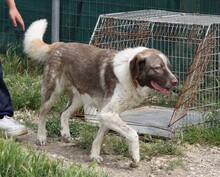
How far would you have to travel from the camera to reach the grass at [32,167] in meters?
5.10

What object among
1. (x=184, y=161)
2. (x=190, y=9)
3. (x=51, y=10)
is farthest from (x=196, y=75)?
(x=51, y=10)

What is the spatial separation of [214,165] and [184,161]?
27 cm

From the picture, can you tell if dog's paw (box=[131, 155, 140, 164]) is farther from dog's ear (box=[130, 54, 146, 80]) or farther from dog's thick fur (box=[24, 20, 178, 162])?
dog's ear (box=[130, 54, 146, 80])

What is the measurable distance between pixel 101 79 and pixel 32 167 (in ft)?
5.60

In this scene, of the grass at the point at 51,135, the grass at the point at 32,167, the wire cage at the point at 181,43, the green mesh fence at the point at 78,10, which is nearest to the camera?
the grass at the point at 32,167

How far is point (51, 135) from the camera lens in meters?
7.46

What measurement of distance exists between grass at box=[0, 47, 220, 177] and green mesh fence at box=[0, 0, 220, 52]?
Result: 0.46 metres

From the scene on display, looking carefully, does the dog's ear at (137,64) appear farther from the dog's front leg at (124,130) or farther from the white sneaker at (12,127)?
the white sneaker at (12,127)

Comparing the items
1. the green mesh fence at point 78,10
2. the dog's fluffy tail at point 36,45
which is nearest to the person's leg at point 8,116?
the dog's fluffy tail at point 36,45

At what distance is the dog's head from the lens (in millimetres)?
6367

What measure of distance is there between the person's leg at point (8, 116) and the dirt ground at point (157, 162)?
0.15 m

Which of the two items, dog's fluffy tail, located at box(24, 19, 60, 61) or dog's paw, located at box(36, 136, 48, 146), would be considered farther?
dog's fluffy tail, located at box(24, 19, 60, 61)

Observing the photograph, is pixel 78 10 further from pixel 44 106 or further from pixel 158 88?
pixel 158 88

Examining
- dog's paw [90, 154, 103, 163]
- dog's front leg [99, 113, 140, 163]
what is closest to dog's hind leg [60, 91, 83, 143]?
dog's paw [90, 154, 103, 163]
